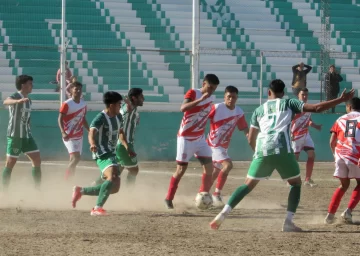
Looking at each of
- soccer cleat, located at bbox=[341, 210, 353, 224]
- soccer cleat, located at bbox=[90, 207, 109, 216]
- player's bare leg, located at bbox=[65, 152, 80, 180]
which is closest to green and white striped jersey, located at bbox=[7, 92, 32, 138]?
player's bare leg, located at bbox=[65, 152, 80, 180]

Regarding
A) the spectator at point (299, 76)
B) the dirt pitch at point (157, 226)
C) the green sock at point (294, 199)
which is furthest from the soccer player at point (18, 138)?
the spectator at point (299, 76)

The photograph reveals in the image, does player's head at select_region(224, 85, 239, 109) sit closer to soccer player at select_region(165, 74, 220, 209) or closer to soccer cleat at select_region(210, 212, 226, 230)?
soccer player at select_region(165, 74, 220, 209)

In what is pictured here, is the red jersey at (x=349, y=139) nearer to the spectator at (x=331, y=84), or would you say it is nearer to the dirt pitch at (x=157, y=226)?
the dirt pitch at (x=157, y=226)

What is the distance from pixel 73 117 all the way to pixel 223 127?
3344mm

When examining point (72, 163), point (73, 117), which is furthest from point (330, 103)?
point (72, 163)

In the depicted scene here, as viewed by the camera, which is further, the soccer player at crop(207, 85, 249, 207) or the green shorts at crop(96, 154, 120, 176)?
the soccer player at crop(207, 85, 249, 207)

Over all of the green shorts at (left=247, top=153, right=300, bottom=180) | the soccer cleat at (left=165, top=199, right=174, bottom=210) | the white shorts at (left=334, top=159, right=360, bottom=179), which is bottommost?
the soccer cleat at (left=165, top=199, right=174, bottom=210)

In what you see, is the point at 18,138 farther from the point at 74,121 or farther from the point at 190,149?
the point at 190,149

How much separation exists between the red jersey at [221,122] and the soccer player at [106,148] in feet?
7.19

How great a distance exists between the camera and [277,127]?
9711 millimetres

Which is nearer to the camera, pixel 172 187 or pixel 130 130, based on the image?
pixel 172 187

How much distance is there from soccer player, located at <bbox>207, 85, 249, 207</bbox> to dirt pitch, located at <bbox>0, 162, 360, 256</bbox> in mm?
656

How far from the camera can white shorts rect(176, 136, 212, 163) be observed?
40.1ft

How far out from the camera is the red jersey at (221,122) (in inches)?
514
